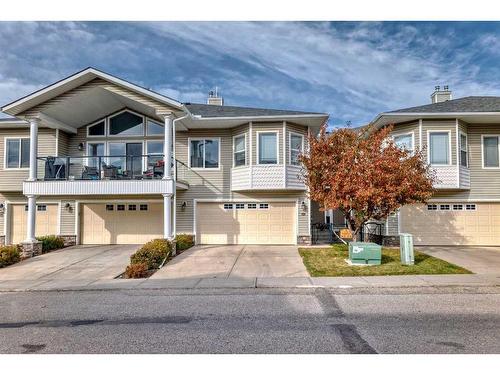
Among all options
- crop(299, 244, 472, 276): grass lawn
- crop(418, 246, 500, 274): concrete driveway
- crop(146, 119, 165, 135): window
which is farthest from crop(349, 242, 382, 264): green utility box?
crop(146, 119, 165, 135): window

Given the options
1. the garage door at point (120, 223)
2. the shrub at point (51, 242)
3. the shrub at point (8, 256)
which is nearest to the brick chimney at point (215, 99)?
the garage door at point (120, 223)

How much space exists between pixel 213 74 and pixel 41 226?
12.7 metres

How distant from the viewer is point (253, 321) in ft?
20.0

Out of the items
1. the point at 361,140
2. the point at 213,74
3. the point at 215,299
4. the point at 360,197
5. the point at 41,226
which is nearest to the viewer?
the point at 215,299

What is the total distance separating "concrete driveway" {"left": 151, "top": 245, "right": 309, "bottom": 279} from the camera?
1037cm

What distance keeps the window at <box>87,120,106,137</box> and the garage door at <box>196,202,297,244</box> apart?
6.20 m

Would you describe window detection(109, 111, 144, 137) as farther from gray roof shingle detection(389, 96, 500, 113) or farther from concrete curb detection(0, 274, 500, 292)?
gray roof shingle detection(389, 96, 500, 113)

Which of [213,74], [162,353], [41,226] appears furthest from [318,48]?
[41,226]

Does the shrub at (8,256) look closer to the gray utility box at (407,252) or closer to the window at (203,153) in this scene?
the window at (203,153)

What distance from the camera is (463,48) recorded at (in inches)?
531

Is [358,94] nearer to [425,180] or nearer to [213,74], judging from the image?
[213,74]

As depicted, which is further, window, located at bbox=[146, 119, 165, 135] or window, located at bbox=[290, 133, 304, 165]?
window, located at bbox=[146, 119, 165, 135]

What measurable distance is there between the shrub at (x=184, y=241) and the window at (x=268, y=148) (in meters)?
4.80

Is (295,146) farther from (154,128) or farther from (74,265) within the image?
(74,265)
